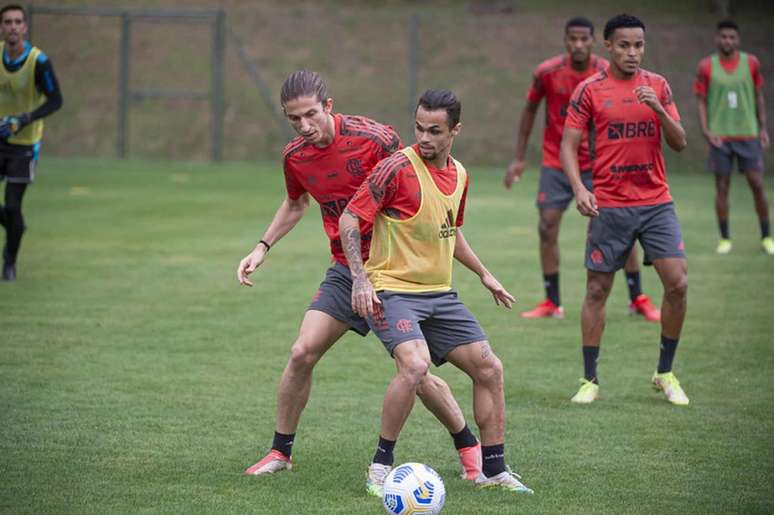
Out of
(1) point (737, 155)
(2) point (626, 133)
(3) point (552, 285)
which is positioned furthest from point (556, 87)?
(1) point (737, 155)

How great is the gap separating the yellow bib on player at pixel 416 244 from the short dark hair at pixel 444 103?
0.26 meters

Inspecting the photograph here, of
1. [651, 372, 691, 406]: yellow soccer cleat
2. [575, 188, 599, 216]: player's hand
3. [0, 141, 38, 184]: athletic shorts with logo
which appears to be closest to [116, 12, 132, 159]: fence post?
[0, 141, 38, 184]: athletic shorts with logo

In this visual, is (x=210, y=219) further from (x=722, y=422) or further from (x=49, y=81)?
(x=722, y=422)

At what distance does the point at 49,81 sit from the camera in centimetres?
1205

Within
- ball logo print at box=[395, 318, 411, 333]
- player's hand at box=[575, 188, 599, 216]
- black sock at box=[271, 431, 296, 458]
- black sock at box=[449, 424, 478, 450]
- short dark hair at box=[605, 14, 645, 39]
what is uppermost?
short dark hair at box=[605, 14, 645, 39]

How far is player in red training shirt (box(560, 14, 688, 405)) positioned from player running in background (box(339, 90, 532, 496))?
2040mm

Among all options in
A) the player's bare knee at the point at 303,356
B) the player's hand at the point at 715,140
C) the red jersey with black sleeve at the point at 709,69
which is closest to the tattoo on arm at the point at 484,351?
the player's bare knee at the point at 303,356

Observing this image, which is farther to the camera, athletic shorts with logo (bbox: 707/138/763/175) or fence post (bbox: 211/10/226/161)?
fence post (bbox: 211/10/226/161)

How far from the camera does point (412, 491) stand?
5.10m

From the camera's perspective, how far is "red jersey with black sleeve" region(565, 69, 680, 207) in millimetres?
7711

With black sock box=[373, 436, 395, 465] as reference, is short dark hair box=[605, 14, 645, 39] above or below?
above

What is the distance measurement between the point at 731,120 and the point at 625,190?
7551 millimetres

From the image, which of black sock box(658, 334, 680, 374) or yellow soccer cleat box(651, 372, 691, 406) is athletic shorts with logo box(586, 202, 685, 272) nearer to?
black sock box(658, 334, 680, 374)

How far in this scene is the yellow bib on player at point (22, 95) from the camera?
1213 centimetres
